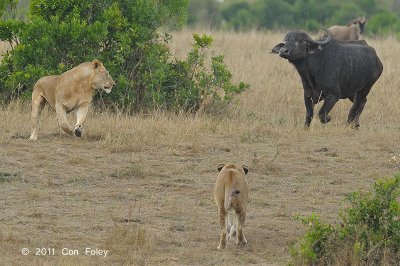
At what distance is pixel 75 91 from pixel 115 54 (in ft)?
9.93

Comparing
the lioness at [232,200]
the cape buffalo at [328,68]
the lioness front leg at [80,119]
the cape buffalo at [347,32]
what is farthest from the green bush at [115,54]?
the cape buffalo at [347,32]

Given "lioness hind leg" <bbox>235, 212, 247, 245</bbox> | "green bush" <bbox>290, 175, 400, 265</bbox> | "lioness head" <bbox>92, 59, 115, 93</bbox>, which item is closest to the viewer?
"green bush" <bbox>290, 175, 400, 265</bbox>

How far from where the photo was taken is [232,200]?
8289 millimetres

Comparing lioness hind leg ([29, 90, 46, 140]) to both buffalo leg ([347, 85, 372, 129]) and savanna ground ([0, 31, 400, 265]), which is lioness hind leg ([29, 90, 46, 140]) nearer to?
savanna ground ([0, 31, 400, 265])

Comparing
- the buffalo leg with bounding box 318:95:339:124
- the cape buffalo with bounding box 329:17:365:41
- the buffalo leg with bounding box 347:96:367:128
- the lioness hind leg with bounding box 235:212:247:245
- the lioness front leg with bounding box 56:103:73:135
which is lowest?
the cape buffalo with bounding box 329:17:365:41

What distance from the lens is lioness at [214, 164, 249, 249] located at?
27.2ft

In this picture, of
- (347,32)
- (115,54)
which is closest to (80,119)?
(115,54)

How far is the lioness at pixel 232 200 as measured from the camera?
828 cm

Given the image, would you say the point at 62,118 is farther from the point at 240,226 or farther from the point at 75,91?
the point at 240,226

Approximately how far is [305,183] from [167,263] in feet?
11.0

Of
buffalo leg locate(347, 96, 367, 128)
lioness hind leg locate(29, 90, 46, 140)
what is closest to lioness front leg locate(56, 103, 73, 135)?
lioness hind leg locate(29, 90, 46, 140)

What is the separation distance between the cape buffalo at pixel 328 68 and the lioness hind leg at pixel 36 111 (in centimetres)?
329

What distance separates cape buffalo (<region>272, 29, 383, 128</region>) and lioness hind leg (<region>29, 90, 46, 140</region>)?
3287 millimetres

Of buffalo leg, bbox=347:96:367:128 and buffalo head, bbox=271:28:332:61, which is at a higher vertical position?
buffalo head, bbox=271:28:332:61
